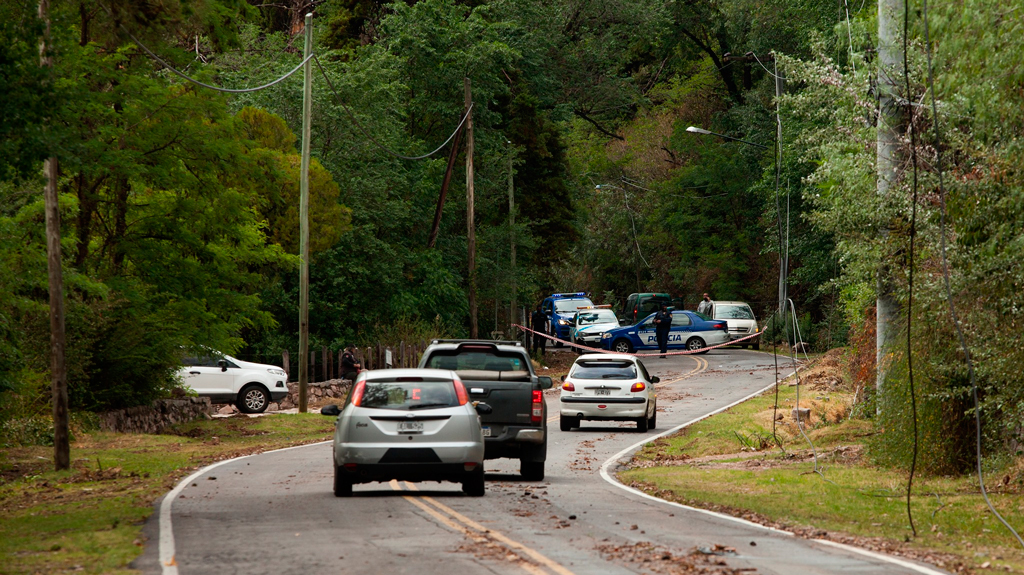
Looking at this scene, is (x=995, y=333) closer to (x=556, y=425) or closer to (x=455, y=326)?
(x=556, y=425)

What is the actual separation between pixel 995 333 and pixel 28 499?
1260 centimetres

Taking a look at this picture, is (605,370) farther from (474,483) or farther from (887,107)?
(474,483)

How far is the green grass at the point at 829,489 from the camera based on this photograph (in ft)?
41.5

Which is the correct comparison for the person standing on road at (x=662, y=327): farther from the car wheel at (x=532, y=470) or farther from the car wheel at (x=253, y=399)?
the car wheel at (x=532, y=470)

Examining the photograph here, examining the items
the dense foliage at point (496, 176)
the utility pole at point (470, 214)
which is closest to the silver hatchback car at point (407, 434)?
the dense foliage at point (496, 176)

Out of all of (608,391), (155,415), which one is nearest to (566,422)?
(608,391)

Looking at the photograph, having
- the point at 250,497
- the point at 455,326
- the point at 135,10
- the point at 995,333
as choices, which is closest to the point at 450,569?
the point at 250,497

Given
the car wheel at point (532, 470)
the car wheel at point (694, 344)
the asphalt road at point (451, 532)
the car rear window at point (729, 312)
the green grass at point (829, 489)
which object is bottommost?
the green grass at point (829, 489)

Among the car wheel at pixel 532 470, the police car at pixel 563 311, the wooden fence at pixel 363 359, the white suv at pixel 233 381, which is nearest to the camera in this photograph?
the car wheel at pixel 532 470

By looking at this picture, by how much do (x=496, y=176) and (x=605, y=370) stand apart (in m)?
26.0

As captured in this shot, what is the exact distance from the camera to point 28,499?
54.8ft

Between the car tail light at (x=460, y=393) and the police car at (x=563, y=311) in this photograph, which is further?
the police car at (x=563, y=311)

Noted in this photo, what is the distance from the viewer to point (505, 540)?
11.1m

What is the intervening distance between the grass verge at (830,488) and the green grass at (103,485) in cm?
679
